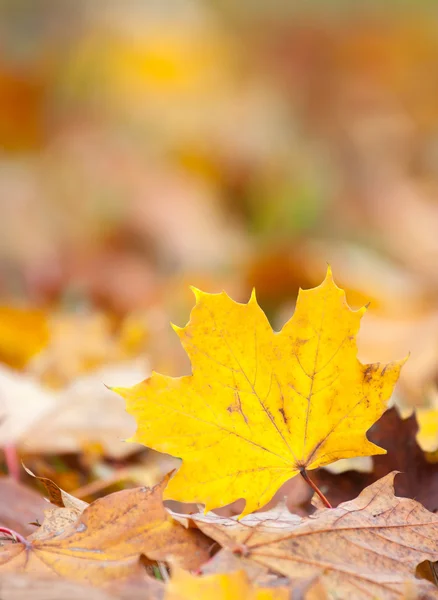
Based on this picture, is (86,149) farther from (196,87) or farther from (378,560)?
(378,560)

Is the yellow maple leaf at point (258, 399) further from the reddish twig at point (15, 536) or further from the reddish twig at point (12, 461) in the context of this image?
the reddish twig at point (12, 461)

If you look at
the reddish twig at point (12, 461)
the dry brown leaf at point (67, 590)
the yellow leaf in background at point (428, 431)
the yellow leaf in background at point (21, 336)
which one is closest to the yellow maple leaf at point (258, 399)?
the dry brown leaf at point (67, 590)

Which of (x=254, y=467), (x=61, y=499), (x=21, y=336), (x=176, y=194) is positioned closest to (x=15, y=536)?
(x=61, y=499)

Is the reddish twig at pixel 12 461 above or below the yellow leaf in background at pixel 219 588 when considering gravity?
below

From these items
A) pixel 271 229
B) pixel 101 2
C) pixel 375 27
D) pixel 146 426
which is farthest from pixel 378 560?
pixel 375 27

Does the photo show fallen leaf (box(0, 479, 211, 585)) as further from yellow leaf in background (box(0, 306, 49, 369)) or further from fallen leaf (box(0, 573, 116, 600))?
yellow leaf in background (box(0, 306, 49, 369))

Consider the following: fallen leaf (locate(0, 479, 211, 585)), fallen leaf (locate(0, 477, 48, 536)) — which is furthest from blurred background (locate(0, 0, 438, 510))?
fallen leaf (locate(0, 479, 211, 585))
